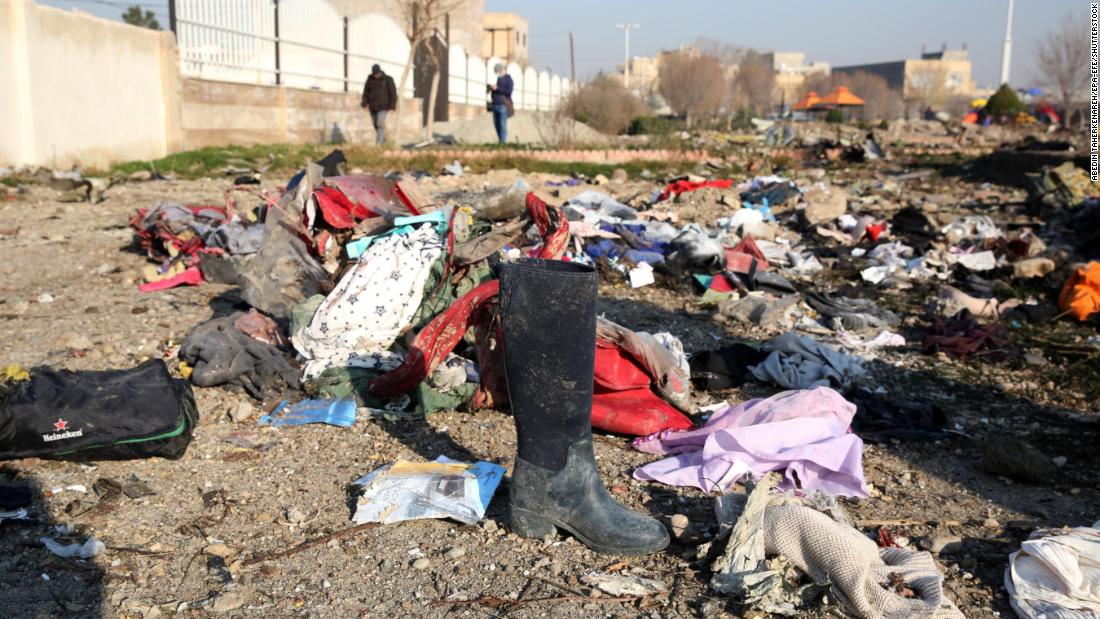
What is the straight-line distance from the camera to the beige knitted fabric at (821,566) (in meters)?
2.07

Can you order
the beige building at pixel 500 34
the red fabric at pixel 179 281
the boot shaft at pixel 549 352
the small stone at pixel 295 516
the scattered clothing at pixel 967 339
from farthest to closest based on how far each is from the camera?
the beige building at pixel 500 34, the red fabric at pixel 179 281, the scattered clothing at pixel 967 339, the small stone at pixel 295 516, the boot shaft at pixel 549 352

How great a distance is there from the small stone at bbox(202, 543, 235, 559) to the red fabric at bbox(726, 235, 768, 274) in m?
4.56

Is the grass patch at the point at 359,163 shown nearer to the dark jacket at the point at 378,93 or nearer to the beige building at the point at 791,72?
the dark jacket at the point at 378,93

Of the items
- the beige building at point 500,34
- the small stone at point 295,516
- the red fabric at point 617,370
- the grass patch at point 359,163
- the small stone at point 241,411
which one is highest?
the beige building at point 500,34

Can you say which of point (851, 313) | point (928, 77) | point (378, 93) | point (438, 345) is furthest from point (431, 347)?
point (928, 77)

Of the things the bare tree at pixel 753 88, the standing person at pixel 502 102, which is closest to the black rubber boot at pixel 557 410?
the standing person at pixel 502 102

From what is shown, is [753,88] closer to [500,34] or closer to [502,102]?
[500,34]

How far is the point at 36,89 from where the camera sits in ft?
35.1

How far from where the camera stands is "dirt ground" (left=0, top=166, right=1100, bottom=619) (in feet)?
7.12

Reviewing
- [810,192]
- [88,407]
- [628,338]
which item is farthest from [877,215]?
[88,407]

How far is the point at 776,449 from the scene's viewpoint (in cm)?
299

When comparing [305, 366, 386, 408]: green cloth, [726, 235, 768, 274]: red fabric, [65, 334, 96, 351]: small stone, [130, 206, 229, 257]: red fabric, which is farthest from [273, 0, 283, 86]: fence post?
[305, 366, 386, 408]: green cloth

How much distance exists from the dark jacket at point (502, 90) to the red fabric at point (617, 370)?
43.0 feet

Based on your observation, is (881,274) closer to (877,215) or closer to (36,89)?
(877,215)
